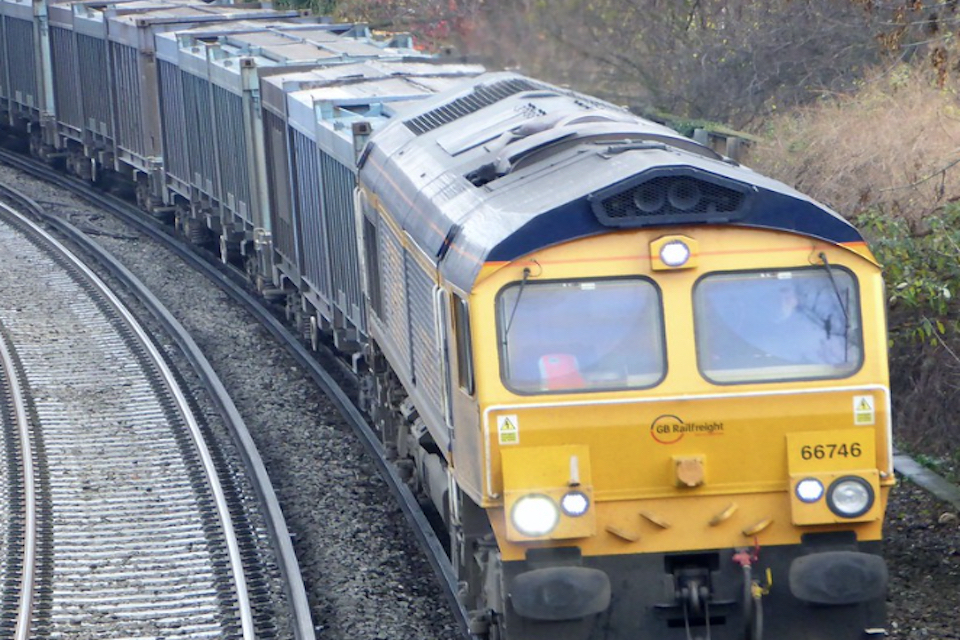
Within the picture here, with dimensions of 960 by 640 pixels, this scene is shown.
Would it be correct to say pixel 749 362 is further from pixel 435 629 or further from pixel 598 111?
pixel 435 629

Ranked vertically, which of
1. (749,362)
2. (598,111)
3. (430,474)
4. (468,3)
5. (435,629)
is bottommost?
(435,629)

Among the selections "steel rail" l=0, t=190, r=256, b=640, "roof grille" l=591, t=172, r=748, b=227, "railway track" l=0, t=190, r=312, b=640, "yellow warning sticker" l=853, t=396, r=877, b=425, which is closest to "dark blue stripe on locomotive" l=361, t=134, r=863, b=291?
"roof grille" l=591, t=172, r=748, b=227

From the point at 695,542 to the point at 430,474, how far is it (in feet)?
9.21

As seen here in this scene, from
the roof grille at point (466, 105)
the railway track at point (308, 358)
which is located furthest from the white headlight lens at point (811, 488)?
the roof grille at point (466, 105)

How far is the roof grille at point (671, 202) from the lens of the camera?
6906 mm

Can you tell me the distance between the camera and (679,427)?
6.96 meters

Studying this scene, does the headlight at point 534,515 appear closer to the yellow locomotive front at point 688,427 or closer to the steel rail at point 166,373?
the yellow locomotive front at point 688,427

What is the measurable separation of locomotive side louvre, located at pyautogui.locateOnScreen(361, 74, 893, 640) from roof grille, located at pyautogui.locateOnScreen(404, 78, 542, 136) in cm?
328

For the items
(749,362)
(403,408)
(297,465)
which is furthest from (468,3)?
(749,362)

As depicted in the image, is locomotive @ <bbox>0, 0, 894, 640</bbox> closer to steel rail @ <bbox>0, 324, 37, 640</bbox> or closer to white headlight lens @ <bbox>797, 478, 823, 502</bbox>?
white headlight lens @ <bbox>797, 478, 823, 502</bbox>

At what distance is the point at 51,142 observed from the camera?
90.3 ft

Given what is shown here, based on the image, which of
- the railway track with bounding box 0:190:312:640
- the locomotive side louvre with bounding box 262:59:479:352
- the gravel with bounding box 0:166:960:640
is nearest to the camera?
the gravel with bounding box 0:166:960:640

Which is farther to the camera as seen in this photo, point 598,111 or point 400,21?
point 400,21

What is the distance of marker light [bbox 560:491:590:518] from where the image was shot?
692cm
